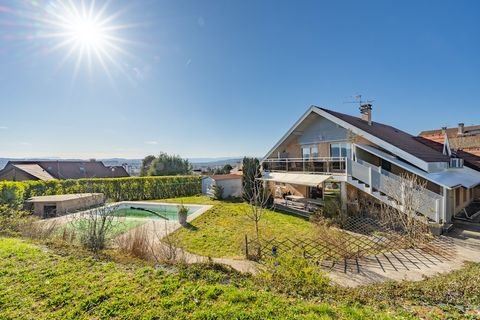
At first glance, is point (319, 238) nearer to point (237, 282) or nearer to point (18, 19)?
point (237, 282)

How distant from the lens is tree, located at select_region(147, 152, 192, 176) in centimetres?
6200

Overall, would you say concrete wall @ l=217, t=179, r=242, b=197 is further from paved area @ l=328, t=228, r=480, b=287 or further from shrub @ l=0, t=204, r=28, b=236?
paved area @ l=328, t=228, r=480, b=287

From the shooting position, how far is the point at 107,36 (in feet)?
48.8

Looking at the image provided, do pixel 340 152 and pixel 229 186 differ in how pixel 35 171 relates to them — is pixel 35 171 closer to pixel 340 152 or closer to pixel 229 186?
pixel 229 186

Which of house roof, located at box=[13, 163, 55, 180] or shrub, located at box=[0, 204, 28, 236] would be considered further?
house roof, located at box=[13, 163, 55, 180]

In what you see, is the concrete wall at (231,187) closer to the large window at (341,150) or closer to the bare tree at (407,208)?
the large window at (341,150)

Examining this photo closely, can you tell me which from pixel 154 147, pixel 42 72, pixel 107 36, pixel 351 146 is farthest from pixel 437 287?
pixel 154 147

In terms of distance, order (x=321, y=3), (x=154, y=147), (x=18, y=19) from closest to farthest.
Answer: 1. (x=18, y=19)
2. (x=321, y=3)
3. (x=154, y=147)

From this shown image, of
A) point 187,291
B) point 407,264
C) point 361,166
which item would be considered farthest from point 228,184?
point 187,291

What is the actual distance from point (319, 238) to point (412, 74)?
2316cm

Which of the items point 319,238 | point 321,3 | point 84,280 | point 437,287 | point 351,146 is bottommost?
point 319,238

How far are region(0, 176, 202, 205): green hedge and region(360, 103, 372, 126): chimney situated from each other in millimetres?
29448

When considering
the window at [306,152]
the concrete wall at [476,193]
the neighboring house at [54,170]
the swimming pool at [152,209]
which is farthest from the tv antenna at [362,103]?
the neighboring house at [54,170]

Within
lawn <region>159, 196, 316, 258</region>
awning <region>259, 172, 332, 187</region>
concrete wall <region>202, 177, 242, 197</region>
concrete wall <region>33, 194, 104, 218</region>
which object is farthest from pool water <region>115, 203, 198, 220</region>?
awning <region>259, 172, 332, 187</region>
